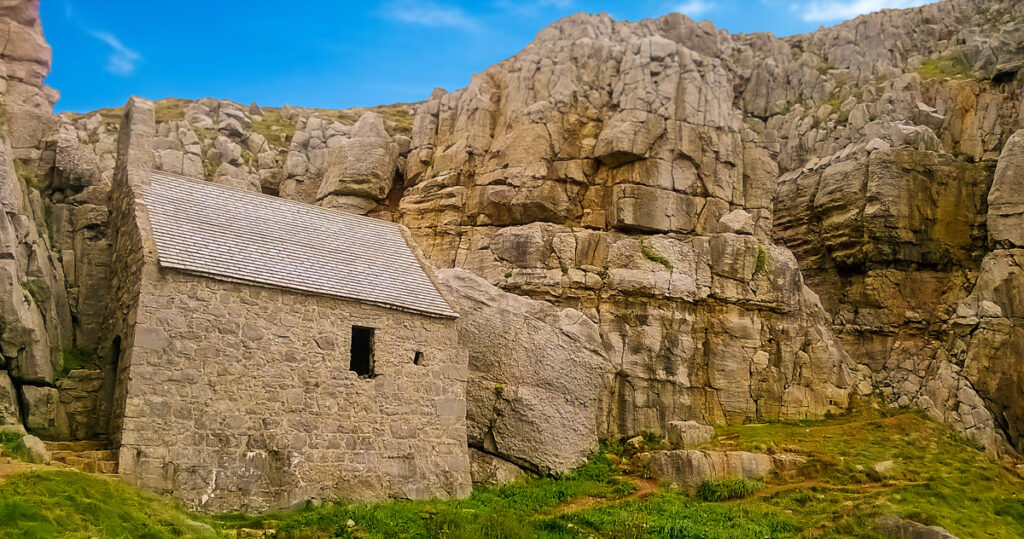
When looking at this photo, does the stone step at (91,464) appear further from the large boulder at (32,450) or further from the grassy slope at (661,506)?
the grassy slope at (661,506)

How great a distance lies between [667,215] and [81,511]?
2664cm

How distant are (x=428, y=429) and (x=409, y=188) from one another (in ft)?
61.4

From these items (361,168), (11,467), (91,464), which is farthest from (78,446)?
(361,168)

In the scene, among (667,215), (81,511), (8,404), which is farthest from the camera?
(667,215)

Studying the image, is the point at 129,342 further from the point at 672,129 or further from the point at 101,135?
the point at 101,135

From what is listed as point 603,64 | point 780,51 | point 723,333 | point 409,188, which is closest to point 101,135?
point 409,188

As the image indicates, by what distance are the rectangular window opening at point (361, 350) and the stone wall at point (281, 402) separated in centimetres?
53

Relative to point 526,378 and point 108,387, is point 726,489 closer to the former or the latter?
point 526,378

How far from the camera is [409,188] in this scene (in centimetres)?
4288

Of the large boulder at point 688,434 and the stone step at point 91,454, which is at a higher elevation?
the large boulder at point 688,434

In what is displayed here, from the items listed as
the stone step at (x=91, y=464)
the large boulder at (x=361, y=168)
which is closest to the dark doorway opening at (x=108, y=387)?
the stone step at (x=91, y=464)

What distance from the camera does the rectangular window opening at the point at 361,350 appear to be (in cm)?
2647

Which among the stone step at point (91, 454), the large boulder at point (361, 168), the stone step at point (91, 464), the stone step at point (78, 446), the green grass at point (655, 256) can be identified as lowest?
the stone step at point (91, 464)

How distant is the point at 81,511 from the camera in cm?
1720
